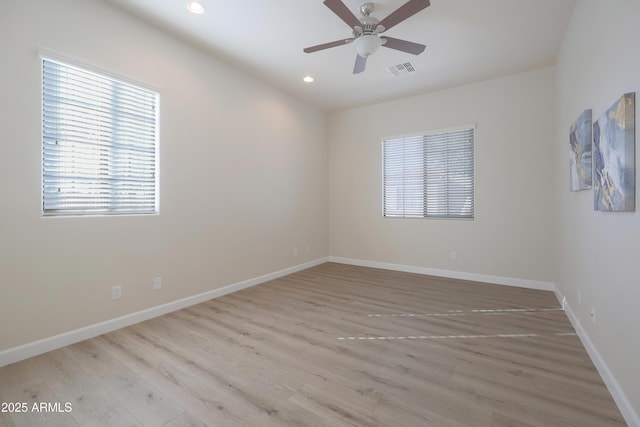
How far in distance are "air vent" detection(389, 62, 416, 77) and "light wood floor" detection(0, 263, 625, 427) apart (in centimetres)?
310

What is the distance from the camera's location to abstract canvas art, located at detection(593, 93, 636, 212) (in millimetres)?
1529

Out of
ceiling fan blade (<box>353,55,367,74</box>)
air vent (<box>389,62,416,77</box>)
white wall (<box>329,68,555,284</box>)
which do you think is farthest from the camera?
white wall (<box>329,68,555,284</box>)

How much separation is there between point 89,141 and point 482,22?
397 cm

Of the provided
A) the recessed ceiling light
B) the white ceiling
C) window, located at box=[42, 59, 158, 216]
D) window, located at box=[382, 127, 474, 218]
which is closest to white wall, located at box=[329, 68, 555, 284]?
window, located at box=[382, 127, 474, 218]

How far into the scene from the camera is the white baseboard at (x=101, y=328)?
7.05 feet

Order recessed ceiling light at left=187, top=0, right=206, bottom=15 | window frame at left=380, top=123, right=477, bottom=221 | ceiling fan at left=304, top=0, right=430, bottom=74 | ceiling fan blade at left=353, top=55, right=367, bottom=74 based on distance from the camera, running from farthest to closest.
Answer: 1. window frame at left=380, top=123, right=477, bottom=221
2. ceiling fan blade at left=353, top=55, right=367, bottom=74
3. recessed ceiling light at left=187, top=0, right=206, bottom=15
4. ceiling fan at left=304, top=0, right=430, bottom=74

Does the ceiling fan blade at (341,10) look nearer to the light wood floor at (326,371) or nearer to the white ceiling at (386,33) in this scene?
the white ceiling at (386,33)

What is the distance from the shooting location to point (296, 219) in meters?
5.07

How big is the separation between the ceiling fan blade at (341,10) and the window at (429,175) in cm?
277

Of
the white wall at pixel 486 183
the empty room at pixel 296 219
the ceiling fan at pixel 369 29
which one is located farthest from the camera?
the white wall at pixel 486 183

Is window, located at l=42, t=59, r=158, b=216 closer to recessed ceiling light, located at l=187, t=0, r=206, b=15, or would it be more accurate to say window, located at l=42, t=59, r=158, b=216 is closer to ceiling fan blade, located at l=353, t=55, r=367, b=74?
recessed ceiling light, located at l=187, t=0, r=206, b=15

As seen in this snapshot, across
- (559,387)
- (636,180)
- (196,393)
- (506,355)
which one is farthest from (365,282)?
(636,180)

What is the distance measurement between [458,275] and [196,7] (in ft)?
Answer: 15.9

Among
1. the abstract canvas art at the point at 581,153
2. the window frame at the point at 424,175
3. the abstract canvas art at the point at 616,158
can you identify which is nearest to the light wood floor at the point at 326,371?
the abstract canvas art at the point at 616,158
